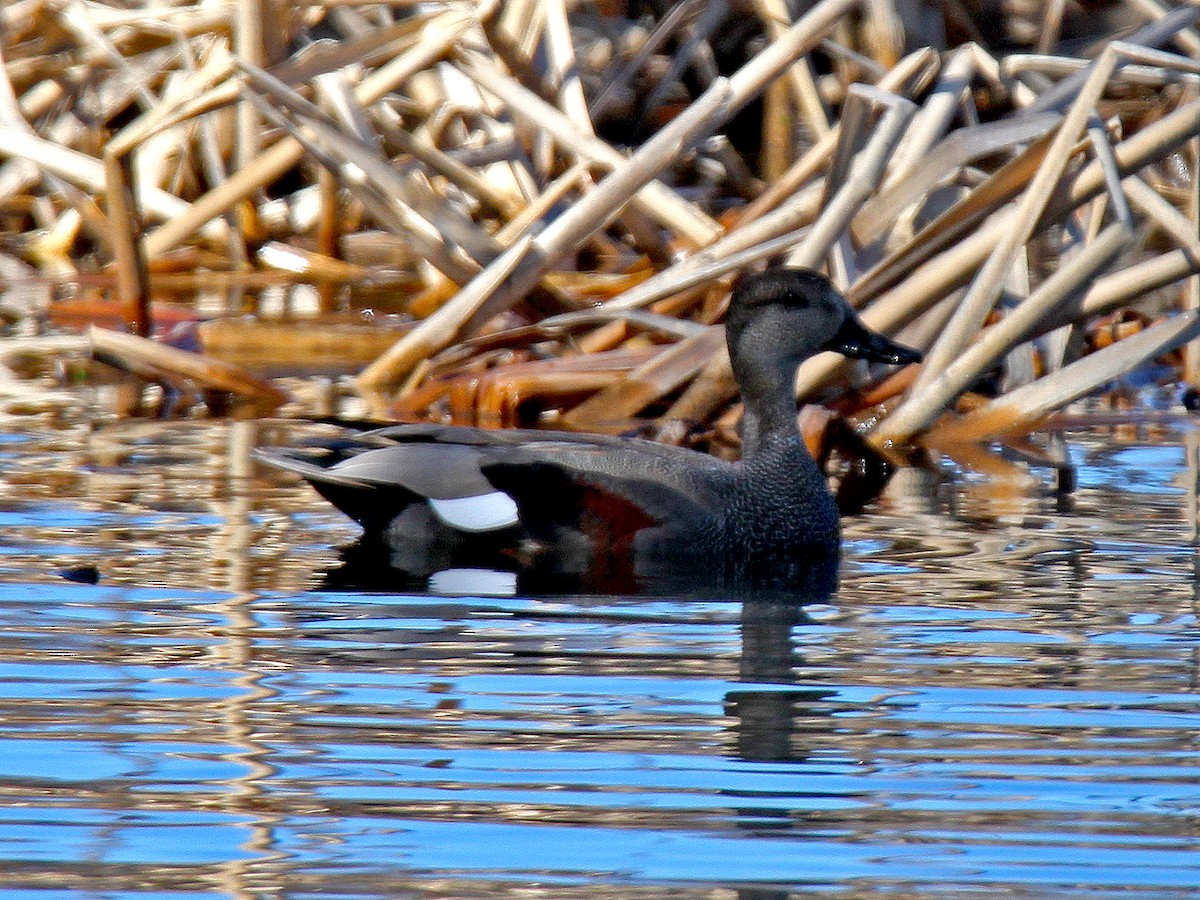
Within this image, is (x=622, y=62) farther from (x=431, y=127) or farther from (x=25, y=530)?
(x=25, y=530)

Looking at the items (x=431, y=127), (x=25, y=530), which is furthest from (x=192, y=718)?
(x=431, y=127)

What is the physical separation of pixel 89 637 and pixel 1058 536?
2.26m

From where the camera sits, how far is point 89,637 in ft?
12.5

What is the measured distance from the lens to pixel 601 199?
663 cm

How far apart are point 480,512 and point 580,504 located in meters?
0.23

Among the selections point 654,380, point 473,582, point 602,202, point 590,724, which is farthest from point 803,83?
point 590,724

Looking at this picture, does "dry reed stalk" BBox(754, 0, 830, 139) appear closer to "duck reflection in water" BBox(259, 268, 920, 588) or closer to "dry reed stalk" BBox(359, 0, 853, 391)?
"dry reed stalk" BBox(359, 0, 853, 391)

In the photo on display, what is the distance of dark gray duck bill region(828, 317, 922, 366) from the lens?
17.9 feet

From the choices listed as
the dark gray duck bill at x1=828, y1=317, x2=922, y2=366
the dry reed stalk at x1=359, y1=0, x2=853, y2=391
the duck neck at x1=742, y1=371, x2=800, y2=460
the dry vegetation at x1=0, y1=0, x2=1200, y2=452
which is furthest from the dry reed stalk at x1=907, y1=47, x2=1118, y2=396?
the dry reed stalk at x1=359, y1=0, x2=853, y2=391

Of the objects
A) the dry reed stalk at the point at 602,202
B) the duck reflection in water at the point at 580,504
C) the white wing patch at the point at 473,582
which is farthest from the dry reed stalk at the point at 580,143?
the white wing patch at the point at 473,582

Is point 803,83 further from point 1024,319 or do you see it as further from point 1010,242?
point 1024,319

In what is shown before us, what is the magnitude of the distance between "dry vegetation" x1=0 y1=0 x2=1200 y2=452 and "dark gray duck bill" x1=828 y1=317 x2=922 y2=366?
46cm

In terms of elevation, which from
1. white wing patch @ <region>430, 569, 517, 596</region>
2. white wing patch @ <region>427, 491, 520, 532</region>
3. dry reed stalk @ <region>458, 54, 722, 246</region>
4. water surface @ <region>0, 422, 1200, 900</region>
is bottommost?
water surface @ <region>0, 422, 1200, 900</region>

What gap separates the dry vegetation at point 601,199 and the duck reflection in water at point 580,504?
43.8 inches
